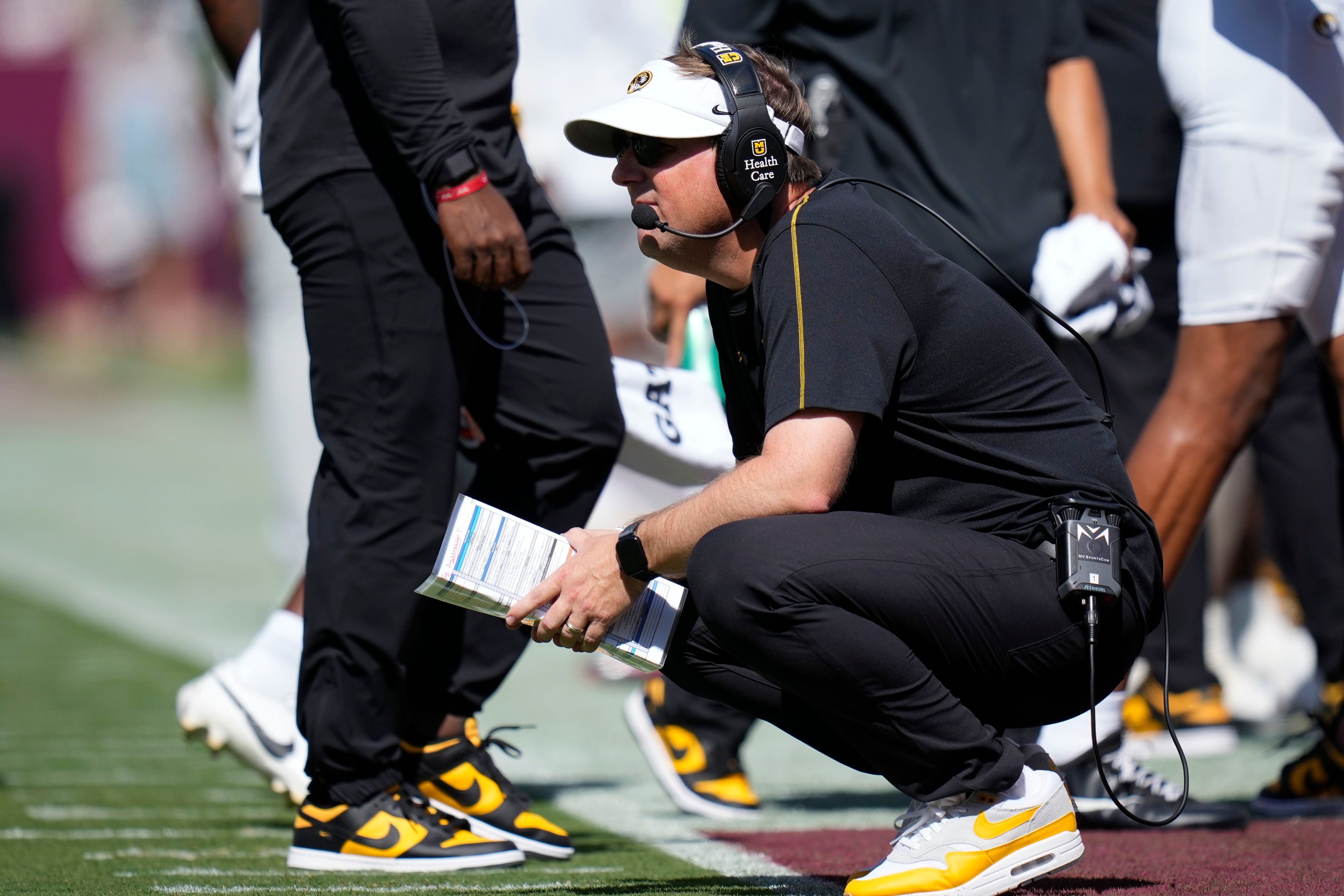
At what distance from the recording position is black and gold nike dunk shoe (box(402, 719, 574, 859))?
3.20 m

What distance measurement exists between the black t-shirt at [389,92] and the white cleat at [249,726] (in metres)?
1.07

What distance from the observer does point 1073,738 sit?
11.2 feet

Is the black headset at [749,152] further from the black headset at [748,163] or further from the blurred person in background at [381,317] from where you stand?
the blurred person in background at [381,317]

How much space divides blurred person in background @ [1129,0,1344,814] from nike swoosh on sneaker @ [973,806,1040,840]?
1.21 m

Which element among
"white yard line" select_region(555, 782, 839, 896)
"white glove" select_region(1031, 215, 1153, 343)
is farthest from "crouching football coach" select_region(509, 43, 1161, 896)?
"white glove" select_region(1031, 215, 1153, 343)

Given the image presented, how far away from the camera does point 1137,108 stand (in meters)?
4.41

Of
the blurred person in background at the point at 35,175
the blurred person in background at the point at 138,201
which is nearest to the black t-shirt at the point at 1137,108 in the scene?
the blurred person in background at the point at 138,201

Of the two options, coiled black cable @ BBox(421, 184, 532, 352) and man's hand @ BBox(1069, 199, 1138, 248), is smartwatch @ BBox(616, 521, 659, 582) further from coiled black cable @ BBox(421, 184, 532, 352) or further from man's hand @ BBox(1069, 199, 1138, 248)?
man's hand @ BBox(1069, 199, 1138, 248)

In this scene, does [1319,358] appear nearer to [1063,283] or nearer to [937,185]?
[1063,283]

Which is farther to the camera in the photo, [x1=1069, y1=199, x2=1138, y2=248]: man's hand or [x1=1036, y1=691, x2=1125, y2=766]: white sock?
[x1=1069, y1=199, x2=1138, y2=248]: man's hand

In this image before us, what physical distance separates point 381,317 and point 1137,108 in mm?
2323

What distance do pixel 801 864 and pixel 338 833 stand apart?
0.82 metres

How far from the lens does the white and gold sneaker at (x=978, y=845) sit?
2.44 metres

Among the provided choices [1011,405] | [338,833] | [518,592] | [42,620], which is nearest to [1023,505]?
[1011,405]
